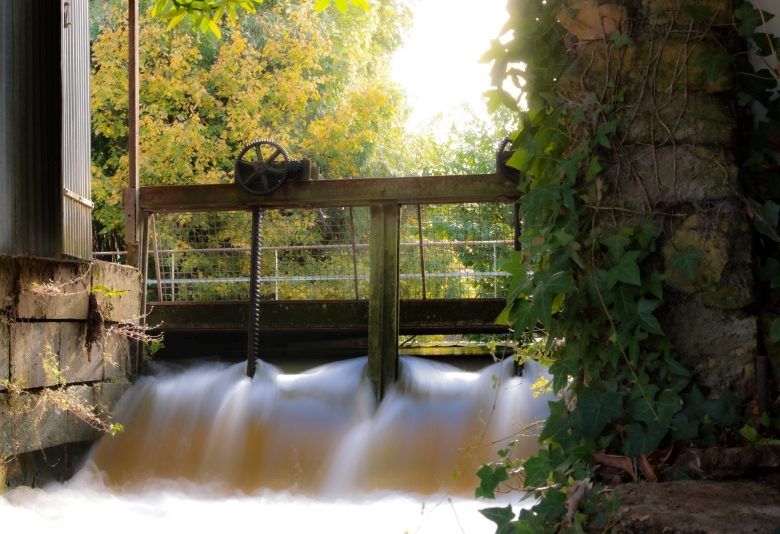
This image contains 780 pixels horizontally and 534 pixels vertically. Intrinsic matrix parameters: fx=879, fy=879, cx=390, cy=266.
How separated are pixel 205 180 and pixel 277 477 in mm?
8844

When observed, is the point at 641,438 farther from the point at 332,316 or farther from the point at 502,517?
the point at 332,316

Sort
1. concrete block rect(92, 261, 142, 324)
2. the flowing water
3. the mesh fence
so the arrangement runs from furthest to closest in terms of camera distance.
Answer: the mesh fence
concrete block rect(92, 261, 142, 324)
the flowing water

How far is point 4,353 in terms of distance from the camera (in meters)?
6.32

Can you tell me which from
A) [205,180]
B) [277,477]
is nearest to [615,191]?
[277,477]

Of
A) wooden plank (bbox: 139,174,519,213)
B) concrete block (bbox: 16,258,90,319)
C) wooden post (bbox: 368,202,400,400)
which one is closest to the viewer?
concrete block (bbox: 16,258,90,319)

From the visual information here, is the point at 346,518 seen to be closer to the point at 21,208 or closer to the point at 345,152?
the point at 21,208

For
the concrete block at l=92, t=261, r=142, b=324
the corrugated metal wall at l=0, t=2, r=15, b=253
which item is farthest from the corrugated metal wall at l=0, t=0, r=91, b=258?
the concrete block at l=92, t=261, r=142, b=324

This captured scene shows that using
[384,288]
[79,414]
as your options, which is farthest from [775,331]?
[384,288]

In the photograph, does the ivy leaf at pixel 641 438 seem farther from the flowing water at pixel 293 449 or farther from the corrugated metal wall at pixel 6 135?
the corrugated metal wall at pixel 6 135

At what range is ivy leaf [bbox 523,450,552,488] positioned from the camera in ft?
6.55

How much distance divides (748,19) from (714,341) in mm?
751

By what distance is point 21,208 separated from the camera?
658 centimetres

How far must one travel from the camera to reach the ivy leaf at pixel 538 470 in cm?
200

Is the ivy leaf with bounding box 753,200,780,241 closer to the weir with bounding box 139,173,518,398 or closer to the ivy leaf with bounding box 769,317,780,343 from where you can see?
the ivy leaf with bounding box 769,317,780,343
